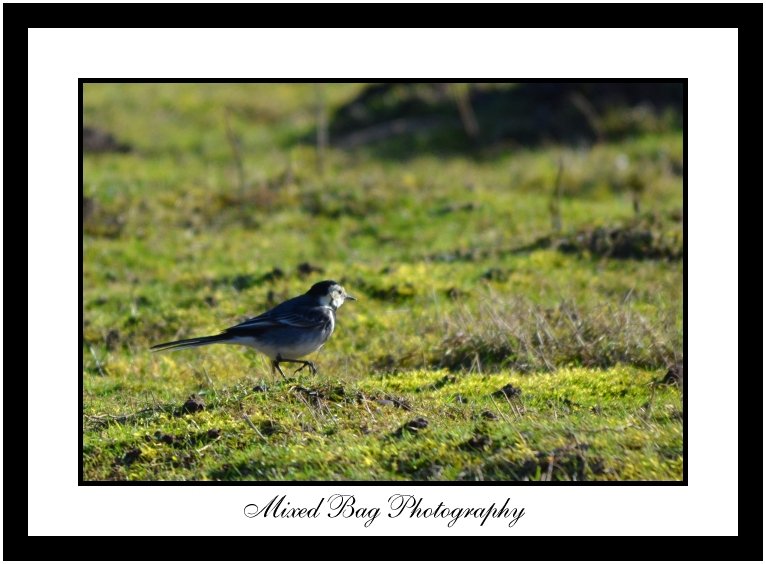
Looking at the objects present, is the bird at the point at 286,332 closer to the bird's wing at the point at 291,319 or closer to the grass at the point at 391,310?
the bird's wing at the point at 291,319

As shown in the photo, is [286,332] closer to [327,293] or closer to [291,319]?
[291,319]

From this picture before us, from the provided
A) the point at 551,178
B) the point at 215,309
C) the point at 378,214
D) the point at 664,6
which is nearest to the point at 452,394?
the point at 664,6

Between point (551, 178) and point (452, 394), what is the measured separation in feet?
34.2

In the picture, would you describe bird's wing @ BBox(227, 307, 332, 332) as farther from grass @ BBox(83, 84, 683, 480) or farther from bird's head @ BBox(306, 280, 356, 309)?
grass @ BBox(83, 84, 683, 480)

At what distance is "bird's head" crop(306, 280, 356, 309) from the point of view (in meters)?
8.99

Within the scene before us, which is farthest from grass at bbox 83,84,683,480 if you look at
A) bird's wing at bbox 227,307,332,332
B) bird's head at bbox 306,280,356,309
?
bird's head at bbox 306,280,356,309

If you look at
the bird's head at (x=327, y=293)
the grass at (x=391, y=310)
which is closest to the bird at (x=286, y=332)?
the bird's head at (x=327, y=293)

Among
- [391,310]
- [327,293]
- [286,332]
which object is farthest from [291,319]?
[391,310]

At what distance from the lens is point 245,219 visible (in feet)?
51.3

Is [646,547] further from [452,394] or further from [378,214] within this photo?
[378,214]

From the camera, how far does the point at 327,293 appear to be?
9.08 meters

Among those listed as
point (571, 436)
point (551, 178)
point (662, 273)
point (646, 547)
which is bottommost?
point (646, 547)

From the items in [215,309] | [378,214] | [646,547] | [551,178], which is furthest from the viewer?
[551,178]

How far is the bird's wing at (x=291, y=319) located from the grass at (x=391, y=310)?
475 mm
